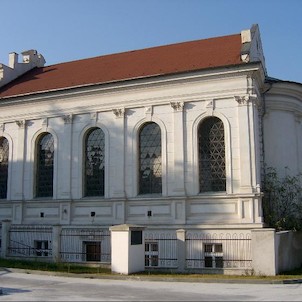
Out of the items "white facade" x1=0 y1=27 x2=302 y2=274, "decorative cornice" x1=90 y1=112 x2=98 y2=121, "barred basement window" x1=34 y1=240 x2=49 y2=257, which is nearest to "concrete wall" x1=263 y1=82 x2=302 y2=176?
"white facade" x1=0 y1=27 x2=302 y2=274

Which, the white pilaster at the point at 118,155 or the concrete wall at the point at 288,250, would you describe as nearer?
the concrete wall at the point at 288,250

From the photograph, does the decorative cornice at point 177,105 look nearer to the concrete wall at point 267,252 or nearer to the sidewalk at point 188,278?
the concrete wall at point 267,252

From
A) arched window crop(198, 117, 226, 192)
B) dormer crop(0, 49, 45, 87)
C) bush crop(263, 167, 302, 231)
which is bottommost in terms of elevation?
bush crop(263, 167, 302, 231)

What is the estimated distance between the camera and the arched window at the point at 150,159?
25188 mm

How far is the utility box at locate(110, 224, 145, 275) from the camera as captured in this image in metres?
19.7

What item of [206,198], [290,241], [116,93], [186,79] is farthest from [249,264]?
[116,93]

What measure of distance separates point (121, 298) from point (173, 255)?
367 inches

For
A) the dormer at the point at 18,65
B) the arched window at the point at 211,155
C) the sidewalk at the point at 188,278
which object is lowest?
the sidewalk at the point at 188,278

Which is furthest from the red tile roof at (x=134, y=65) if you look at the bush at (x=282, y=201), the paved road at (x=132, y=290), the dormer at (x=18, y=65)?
the paved road at (x=132, y=290)

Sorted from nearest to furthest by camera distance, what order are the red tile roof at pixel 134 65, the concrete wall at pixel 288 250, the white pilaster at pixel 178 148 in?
the concrete wall at pixel 288 250, the white pilaster at pixel 178 148, the red tile roof at pixel 134 65

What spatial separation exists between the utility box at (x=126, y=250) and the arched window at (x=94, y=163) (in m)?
6.50

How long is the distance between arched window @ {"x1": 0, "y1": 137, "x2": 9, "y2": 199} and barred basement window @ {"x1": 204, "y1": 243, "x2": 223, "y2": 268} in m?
13.7

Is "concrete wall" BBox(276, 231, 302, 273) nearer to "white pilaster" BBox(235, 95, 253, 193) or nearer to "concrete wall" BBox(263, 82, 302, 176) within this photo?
"white pilaster" BBox(235, 95, 253, 193)

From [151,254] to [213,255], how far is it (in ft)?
10.4
